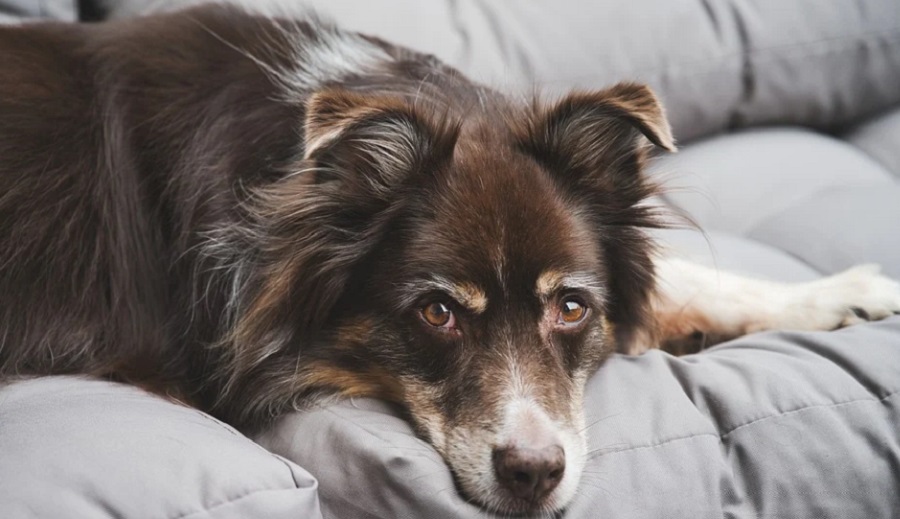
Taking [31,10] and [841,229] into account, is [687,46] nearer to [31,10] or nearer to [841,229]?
[841,229]

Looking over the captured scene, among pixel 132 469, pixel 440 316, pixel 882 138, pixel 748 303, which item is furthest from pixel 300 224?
pixel 882 138

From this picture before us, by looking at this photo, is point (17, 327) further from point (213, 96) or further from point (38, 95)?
point (213, 96)

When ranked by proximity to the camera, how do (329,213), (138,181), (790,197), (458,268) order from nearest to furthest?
(458,268)
(329,213)
(138,181)
(790,197)

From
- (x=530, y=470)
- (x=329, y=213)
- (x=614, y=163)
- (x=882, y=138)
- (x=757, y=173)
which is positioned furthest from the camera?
(x=882, y=138)

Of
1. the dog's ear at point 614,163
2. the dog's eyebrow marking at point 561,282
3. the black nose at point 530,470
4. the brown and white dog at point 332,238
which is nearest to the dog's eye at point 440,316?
the brown and white dog at point 332,238

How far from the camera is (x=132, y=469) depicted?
69.2 inches

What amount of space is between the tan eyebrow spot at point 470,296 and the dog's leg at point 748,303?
2.37 ft

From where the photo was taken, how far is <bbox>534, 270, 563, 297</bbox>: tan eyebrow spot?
89.2 inches

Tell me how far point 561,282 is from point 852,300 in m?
1.08

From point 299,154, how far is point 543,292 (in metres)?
0.81

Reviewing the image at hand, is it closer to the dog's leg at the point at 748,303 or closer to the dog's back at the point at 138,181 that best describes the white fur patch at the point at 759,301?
the dog's leg at the point at 748,303

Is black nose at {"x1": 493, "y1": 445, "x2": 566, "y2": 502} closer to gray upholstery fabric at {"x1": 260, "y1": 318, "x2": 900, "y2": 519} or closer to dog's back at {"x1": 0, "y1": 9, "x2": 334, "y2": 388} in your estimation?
gray upholstery fabric at {"x1": 260, "y1": 318, "x2": 900, "y2": 519}

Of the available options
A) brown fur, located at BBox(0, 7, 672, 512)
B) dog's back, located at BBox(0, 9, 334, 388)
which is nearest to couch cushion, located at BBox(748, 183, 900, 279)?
brown fur, located at BBox(0, 7, 672, 512)

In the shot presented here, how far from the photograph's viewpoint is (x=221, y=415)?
2.48 metres
